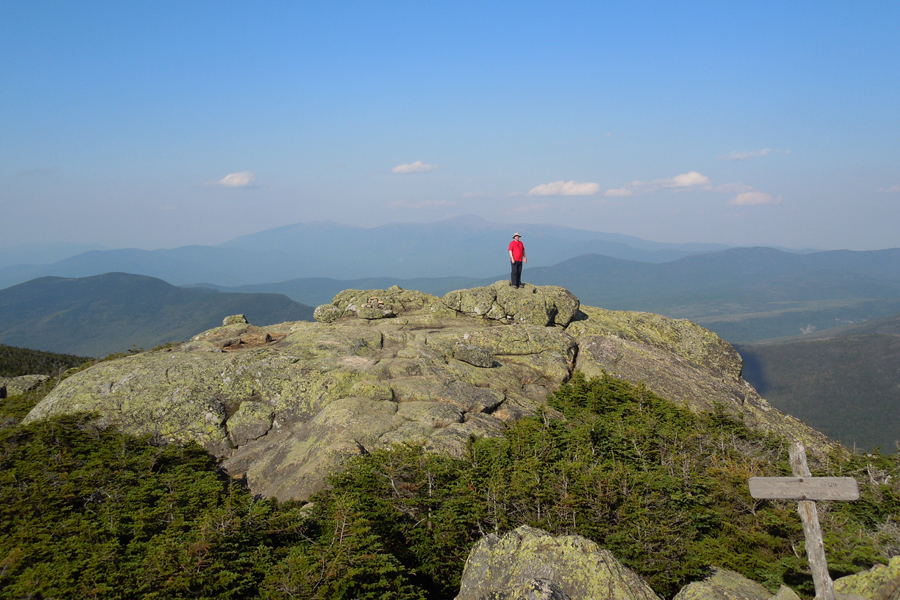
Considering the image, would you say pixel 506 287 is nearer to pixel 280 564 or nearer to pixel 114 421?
pixel 114 421

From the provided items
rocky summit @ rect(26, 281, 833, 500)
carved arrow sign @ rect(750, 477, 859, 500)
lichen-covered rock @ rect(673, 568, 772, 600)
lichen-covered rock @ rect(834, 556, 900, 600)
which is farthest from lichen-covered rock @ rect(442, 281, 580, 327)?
lichen-covered rock @ rect(834, 556, 900, 600)

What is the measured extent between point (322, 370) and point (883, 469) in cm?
1981

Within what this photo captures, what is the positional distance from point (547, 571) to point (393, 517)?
3933 millimetres

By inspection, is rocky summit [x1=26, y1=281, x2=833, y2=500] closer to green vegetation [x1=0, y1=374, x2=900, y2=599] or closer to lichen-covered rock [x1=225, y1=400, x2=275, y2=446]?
lichen-covered rock [x1=225, y1=400, x2=275, y2=446]

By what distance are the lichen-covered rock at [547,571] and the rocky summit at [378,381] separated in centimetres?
524

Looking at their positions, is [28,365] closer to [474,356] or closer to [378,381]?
[378,381]

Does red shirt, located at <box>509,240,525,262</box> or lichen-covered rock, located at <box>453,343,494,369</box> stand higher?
red shirt, located at <box>509,240,525,262</box>

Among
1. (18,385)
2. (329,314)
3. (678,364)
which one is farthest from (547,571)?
(18,385)

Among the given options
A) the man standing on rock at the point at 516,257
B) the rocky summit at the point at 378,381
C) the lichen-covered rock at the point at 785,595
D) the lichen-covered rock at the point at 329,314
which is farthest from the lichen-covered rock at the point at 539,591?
the lichen-covered rock at the point at 329,314

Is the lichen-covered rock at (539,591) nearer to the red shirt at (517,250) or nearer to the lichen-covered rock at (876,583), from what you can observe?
the lichen-covered rock at (876,583)

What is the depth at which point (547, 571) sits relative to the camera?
8297mm

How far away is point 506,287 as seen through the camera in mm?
29859

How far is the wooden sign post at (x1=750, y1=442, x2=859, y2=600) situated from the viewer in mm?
8977

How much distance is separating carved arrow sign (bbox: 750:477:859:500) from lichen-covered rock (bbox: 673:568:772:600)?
183cm
